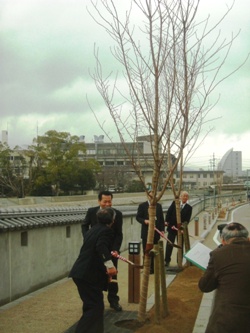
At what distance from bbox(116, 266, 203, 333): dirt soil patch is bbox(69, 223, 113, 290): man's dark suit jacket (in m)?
1.15

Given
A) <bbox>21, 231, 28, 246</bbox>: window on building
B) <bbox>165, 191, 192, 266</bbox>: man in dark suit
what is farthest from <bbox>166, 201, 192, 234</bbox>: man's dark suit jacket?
<bbox>21, 231, 28, 246</bbox>: window on building

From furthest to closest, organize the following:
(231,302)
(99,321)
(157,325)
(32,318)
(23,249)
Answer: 1. (23,249)
2. (32,318)
3. (157,325)
4. (99,321)
5. (231,302)

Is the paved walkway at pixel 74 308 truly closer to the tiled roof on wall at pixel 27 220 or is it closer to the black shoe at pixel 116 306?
the black shoe at pixel 116 306

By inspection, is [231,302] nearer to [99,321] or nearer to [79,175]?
[99,321]

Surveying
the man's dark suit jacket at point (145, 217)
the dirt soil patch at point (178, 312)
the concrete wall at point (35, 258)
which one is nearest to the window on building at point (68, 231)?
the concrete wall at point (35, 258)

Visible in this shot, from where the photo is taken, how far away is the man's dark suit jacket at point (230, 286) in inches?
148

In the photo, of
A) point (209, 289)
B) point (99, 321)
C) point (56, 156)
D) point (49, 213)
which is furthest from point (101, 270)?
point (56, 156)

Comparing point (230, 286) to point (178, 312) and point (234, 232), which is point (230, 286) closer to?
point (234, 232)

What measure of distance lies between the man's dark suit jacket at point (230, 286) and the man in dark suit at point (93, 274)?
68.4 inches

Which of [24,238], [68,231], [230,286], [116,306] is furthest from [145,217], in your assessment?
[230,286]

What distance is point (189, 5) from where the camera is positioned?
7.19 metres

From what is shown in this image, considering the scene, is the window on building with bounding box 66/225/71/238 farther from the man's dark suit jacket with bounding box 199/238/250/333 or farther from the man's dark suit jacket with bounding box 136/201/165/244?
the man's dark suit jacket with bounding box 199/238/250/333

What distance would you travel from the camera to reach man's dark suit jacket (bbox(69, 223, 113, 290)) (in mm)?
5453

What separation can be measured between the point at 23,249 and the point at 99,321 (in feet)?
11.9
